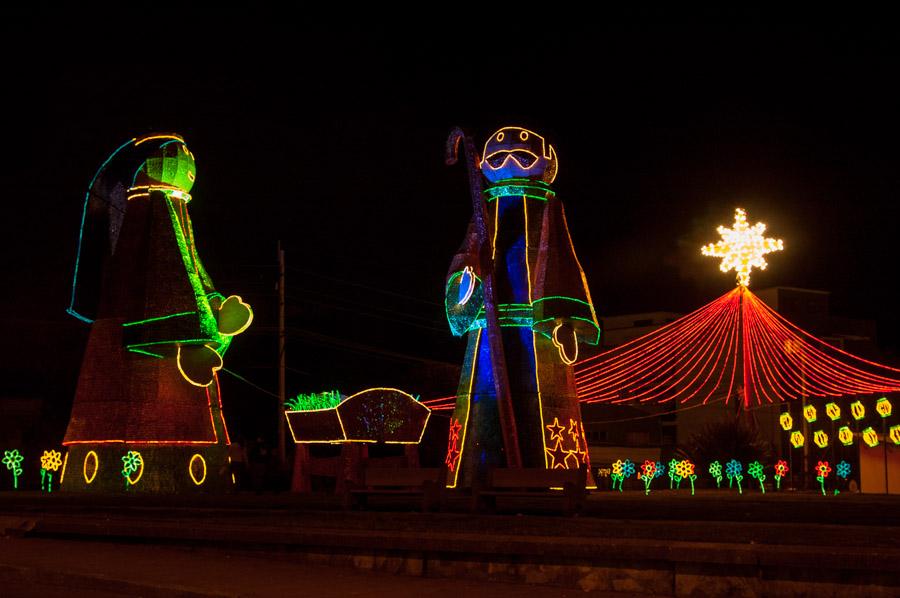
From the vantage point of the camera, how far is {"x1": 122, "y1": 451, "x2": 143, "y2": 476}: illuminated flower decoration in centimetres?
2256

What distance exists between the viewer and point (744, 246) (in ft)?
110

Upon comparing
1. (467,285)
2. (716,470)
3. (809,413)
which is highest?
(467,285)

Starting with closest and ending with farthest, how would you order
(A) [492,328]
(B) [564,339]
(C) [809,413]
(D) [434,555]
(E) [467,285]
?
1. (D) [434,555]
2. (A) [492,328]
3. (B) [564,339]
4. (E) [467,285]
5. (C) [809,413]

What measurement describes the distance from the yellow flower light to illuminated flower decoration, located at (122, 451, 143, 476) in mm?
19299

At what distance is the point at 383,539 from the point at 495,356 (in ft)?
30.9

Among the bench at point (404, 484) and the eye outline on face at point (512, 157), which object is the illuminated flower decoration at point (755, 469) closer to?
the eye outline on face at point (512, 157)

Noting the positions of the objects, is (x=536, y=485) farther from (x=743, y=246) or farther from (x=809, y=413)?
(x=743, y=246)

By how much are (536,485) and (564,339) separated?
15.1 feet

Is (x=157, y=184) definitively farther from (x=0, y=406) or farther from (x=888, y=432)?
(x=888, y=432)

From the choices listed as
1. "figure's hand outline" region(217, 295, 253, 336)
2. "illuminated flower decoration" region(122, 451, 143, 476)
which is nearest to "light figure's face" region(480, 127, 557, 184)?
"figure's hand outline" region(217, 295, 253, 336)

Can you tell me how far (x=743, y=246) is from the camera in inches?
1326

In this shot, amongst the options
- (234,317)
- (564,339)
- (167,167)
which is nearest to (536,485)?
(564,339)

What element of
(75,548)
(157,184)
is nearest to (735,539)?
(75,548)

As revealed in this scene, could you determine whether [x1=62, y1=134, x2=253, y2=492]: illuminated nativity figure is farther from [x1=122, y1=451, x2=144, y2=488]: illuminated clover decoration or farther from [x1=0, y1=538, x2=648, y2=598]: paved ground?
[x1=0, y1=538, x2=648, y2=598]: paved ground
